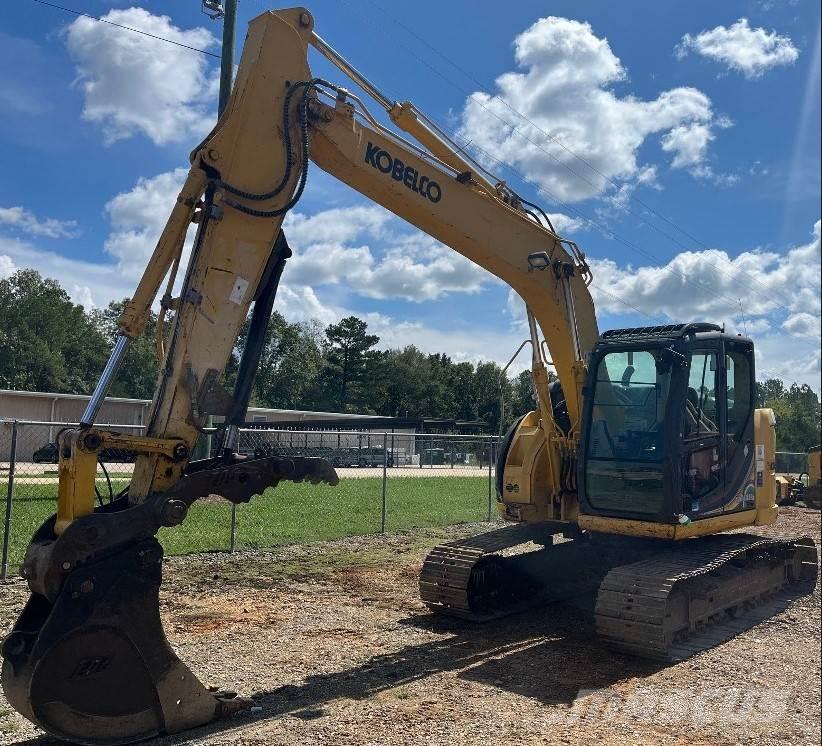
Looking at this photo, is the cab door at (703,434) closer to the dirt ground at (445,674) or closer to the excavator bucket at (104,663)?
the dirt ground at (445,674)

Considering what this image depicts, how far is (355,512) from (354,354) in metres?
59.6

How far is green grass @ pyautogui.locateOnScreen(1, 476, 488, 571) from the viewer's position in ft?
36.6

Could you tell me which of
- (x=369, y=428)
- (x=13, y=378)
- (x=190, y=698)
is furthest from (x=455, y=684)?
(x=13, y=378)

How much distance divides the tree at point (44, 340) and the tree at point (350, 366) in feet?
67.2

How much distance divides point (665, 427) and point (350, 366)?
223 ft

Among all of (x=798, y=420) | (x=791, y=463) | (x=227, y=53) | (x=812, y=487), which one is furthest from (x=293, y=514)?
(x=791, y=463)

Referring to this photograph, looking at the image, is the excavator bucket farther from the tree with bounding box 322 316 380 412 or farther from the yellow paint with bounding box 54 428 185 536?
the tree with bounding box 322 316 380 412

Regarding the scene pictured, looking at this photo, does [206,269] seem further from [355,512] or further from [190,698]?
[355,512]

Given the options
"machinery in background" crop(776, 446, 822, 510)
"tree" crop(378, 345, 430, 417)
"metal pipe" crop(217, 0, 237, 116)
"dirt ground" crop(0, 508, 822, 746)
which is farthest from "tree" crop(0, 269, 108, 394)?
"dirt ground" crop(0, 508, 822, 746)

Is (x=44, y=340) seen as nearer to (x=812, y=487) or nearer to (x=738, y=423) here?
(x=812, y=487)

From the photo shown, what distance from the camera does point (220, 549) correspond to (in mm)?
10508

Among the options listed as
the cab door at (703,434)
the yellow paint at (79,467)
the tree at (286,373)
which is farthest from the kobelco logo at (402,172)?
the tree at (286,373)

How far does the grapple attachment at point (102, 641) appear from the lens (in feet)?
13.4

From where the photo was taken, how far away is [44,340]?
59.9 metres
